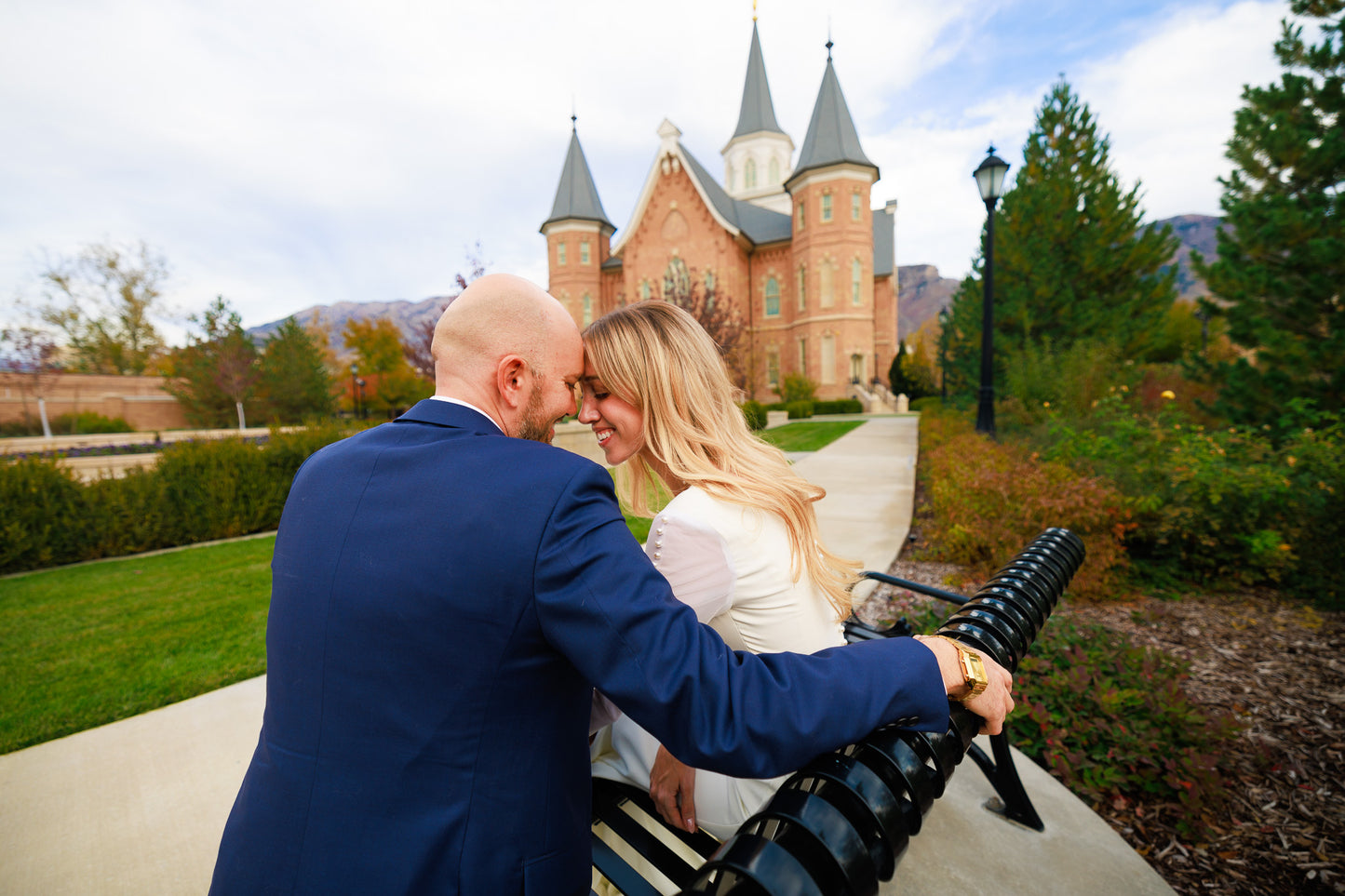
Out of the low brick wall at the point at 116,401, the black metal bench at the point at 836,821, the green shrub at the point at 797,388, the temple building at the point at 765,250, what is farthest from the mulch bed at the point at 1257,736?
the low brick wall at the point at 116,401

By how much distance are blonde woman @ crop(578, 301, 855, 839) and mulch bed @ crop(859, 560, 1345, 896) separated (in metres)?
1.77

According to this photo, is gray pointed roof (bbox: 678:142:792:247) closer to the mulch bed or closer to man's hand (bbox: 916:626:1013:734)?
the mulch bed

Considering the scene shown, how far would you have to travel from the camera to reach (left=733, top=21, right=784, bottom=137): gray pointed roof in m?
46.7

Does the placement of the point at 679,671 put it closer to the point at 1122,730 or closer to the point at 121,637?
the point at 1122,730

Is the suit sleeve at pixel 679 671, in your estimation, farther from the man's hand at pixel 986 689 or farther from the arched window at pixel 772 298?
the arched window at pixel 772 298

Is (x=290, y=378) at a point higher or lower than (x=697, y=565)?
higher

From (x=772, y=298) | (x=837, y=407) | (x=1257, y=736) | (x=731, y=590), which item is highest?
(x=772, y=298)

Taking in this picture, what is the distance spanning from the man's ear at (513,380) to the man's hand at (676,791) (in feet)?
3.42

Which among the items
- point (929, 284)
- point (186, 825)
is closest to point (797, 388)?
point (186, 825)

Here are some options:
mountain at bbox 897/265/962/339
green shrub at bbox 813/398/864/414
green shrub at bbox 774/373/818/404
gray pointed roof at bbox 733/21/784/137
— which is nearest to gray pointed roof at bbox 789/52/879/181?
green shrub at bbox 774/373/818/404

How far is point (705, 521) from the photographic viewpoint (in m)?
1.46

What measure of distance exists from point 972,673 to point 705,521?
68cm

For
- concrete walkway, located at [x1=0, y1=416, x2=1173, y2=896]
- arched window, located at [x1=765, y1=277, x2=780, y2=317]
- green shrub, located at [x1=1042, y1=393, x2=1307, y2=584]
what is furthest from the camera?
arched window, located at [x1=765, y1=277, x2=780, y2=317]

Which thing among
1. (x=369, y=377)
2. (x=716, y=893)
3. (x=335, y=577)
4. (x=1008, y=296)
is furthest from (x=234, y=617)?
(x=369, y=377)
